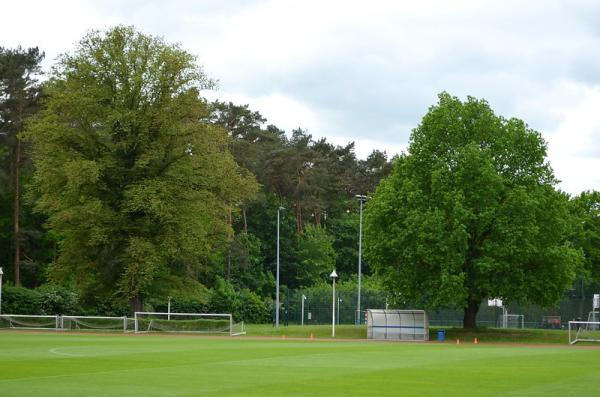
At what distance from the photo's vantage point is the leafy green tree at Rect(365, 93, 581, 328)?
5372cm

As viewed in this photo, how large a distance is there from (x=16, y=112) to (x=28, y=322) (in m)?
24.9

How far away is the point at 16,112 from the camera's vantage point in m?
78.0

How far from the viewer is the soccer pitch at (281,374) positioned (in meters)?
18.1

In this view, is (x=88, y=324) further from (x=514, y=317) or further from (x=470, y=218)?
(x=514, y=317)

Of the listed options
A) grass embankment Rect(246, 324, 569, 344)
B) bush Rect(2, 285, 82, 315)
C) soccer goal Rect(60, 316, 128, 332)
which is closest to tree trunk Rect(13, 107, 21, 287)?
bush Rect(2, 285, 82, 315)

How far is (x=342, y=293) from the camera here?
85625 millimetres

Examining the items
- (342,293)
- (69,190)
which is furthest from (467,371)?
(342,293)

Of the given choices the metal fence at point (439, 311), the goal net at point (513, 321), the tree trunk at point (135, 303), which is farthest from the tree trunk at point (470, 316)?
the tree trunk at point (135, 303)

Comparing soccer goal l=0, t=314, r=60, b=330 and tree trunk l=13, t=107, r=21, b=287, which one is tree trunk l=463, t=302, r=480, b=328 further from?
tree trunk l=13, t=107, r=21, b=287

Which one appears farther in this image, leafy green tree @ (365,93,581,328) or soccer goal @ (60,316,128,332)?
soccer goal @ (60,316,128,332)

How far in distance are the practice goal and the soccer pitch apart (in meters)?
23.3

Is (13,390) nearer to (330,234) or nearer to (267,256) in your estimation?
(267,256)

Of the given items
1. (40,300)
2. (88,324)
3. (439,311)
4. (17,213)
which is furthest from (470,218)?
(17,213)

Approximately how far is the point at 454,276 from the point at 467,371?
29.0 metres
